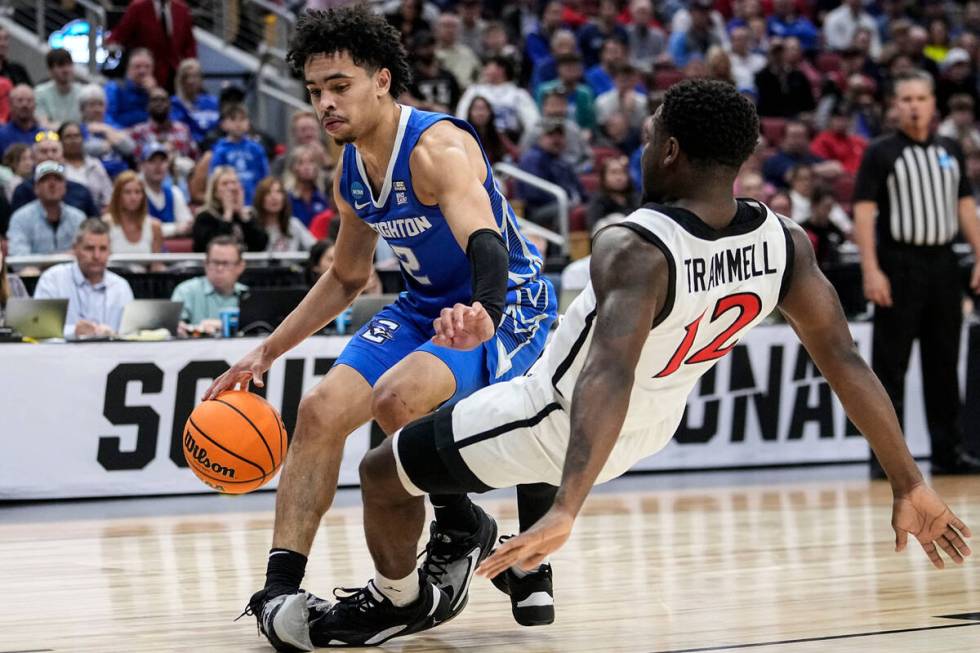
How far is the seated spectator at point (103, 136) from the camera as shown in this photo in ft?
39.4

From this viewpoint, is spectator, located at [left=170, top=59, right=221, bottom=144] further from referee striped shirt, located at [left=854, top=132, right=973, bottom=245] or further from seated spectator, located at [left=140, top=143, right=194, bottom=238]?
referee striped shirt, located at [left=854, top=132, right=973, bottom=245]

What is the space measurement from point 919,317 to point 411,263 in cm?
480

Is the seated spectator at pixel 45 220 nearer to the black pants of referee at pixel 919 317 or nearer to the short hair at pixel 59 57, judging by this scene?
the short hair at pixel 59 57

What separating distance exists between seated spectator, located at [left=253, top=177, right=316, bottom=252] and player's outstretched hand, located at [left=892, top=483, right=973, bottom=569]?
7823 millimetres

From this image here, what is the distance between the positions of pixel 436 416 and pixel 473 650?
76cm

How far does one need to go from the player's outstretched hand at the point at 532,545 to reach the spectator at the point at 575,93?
12101 millimetres

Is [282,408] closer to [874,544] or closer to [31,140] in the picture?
[874,544]

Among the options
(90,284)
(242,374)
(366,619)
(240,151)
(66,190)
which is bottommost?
(366,619)

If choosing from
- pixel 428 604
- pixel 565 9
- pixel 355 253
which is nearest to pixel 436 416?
pixel 428 604

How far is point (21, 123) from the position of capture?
11.6 metres

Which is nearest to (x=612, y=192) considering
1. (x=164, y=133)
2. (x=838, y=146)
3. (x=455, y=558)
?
(x=164, y=133)

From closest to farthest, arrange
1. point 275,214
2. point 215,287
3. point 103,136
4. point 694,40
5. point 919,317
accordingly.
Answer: point 919,317 < point 215,287 < point 275,214 < point 103,136 < point 694,40

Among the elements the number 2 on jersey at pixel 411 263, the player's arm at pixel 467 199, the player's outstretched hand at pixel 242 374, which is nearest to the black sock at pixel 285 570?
the player's outstretched hand at pixel 242 374

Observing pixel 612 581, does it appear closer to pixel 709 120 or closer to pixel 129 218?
pixel 709 120
